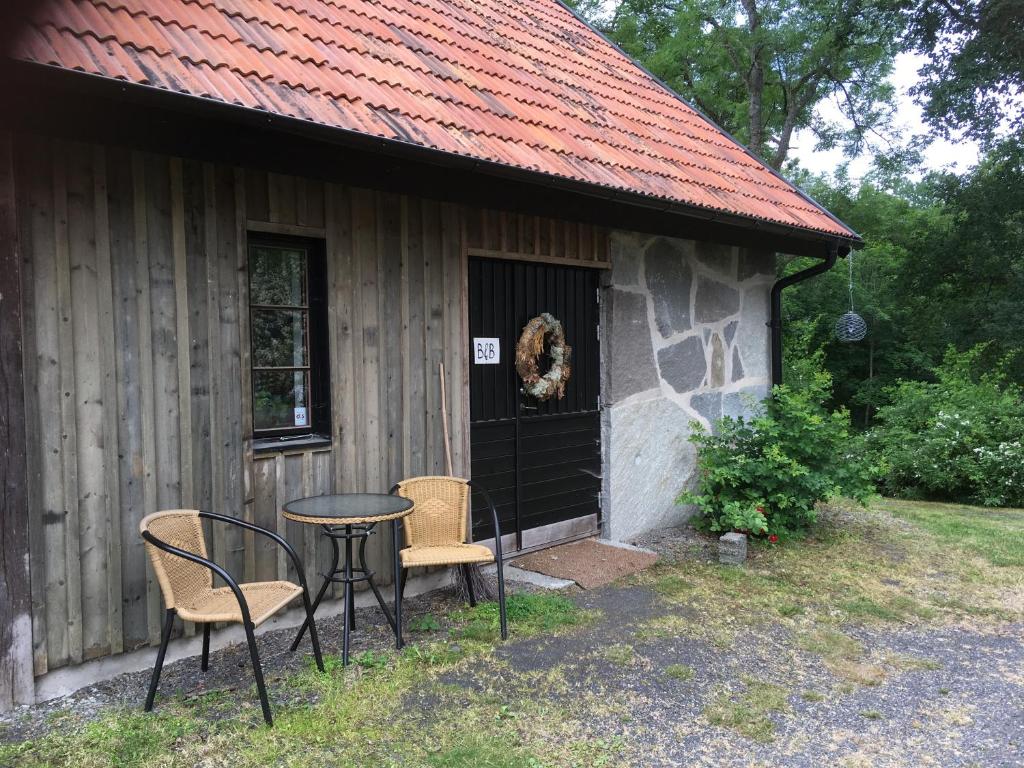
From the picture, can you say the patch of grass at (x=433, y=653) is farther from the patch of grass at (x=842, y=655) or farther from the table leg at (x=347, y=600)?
the patch of grass at (x=842, y=655)

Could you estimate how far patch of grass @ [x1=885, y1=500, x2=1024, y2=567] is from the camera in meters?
5.82

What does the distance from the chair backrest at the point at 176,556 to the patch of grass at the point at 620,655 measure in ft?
6.25

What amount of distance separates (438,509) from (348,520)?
2.98 ft

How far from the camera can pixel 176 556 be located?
3158 millimetres

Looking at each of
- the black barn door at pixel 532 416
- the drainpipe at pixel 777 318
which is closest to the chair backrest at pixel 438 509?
the black barn door at pixel 532 416

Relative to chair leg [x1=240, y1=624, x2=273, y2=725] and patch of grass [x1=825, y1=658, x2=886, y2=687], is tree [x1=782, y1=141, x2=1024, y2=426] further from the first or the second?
chair leg [x1=240, y1=624, x2=273, y2=725]

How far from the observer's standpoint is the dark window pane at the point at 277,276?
3.95 meters

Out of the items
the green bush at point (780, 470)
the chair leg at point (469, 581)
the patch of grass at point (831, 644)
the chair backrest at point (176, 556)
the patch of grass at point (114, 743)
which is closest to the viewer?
the patch of grass at point (114, 743)

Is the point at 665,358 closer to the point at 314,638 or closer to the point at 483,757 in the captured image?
the point at 314,638

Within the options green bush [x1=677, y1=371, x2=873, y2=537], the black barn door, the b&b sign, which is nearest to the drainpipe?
green bush [x1=677, y1=371, x2=873, y2=537]

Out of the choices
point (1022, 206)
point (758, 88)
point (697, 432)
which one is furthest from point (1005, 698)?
point (758, 88)

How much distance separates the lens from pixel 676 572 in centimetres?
516

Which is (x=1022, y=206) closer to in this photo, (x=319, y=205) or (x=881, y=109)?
(x=881, y=109)

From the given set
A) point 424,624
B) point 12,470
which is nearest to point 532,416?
point 424,624
